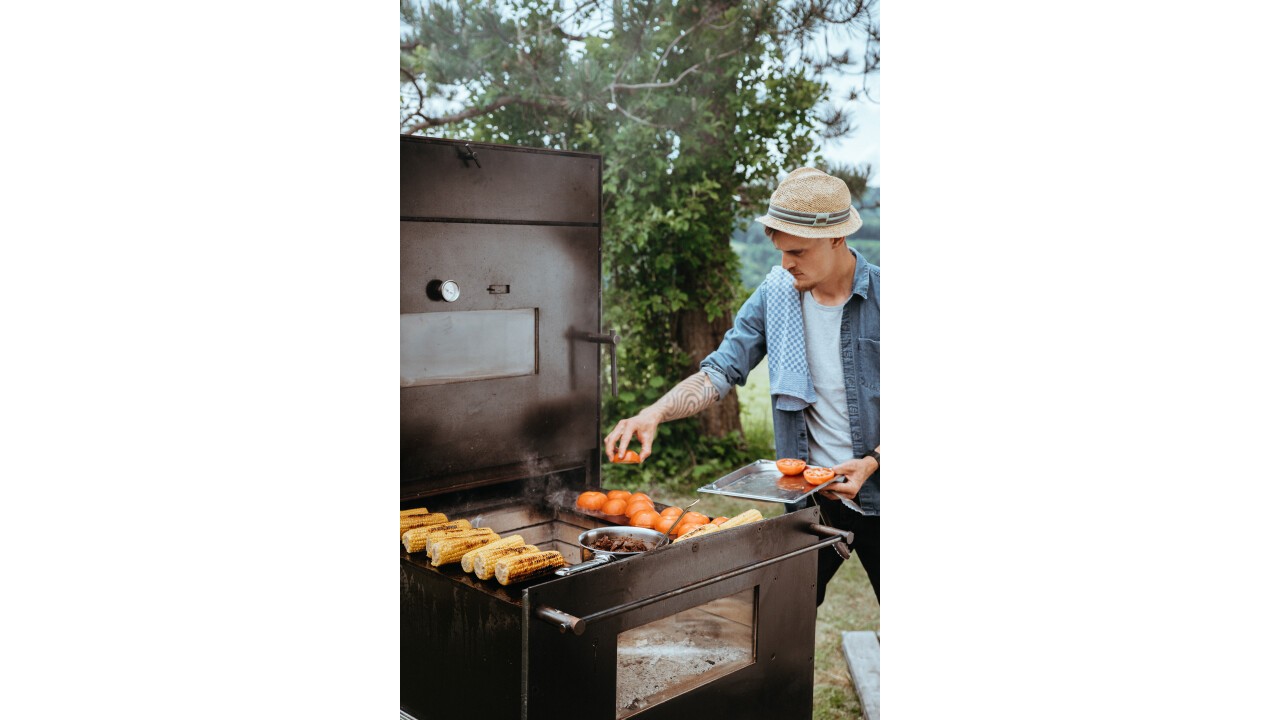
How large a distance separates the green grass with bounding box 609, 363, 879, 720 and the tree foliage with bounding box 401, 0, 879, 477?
0.46 feet

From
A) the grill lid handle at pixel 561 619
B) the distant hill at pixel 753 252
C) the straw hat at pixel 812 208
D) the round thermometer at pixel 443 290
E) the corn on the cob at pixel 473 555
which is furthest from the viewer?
the distant hill at pixel 753 252

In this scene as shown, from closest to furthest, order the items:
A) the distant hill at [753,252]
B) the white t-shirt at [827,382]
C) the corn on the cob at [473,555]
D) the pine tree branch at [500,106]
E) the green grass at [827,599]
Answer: the corn on the cob at [473,555], the white t-shirt at [827,382], the green grass at [827,599], the pine tree branch at [500,106], the distant hill at [753,252]

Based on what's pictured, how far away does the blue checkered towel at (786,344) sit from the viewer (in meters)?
3.29

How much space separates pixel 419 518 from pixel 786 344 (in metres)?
1.30

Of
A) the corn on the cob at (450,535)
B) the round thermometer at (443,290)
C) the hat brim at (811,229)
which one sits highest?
the hat brim at (811,229)

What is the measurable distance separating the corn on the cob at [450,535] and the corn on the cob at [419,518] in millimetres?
117

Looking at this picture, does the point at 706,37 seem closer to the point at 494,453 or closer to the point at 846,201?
the point at 846,201

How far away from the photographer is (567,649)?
2.37 m

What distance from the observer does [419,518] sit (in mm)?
2885

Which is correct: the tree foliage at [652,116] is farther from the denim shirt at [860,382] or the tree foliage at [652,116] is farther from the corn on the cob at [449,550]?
the corn on the cob at [449,550]

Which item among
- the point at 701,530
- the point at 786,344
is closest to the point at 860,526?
the point at 786,344

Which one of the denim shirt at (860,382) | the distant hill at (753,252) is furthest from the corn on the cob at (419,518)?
the distant hill at (753,252)

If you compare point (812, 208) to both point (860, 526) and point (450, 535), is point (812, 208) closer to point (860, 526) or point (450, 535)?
point (860, 526)

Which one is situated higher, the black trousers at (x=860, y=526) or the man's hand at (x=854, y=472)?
the man's hand at (x=854, y=472)
